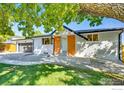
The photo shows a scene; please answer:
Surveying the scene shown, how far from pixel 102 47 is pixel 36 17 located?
1.19 m

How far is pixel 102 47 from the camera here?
11.5 ft

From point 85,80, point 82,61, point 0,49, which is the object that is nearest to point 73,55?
point 82,61

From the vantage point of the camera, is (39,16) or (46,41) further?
(46,41)

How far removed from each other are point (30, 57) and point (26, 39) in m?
0.34

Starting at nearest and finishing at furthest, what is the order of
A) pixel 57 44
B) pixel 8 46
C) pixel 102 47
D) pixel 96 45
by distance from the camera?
pixel 8 46 < pixel 102 47 < pixel 96 45 < pixel 57 44

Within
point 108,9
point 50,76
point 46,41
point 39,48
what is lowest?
point 50,76

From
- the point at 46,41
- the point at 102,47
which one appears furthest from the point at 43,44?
the point at 102,47

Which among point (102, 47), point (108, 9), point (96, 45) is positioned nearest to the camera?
point (108, 9)

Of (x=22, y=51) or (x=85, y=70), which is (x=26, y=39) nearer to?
(x=22, y=51)

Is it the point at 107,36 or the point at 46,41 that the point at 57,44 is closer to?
the point at 46,41

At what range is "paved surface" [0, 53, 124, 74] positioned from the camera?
128 inches

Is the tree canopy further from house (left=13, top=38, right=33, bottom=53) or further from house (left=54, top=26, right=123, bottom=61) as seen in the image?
house (left=54, top=26, right=123, bottom=61)

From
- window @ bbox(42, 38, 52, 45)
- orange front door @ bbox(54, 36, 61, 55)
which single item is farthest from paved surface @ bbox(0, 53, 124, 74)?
window @ bbox(42, 38, 52, 45)

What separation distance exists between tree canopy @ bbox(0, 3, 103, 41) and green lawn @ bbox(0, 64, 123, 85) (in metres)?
0.60
